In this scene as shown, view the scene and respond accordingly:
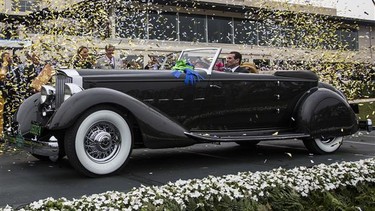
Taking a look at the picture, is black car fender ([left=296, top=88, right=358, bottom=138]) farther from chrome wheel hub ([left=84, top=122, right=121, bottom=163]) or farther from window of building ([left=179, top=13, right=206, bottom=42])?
window of building ([left=179, top=13, right=206, bottom=42])

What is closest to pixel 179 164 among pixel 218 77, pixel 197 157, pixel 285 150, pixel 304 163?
pixel 197 157

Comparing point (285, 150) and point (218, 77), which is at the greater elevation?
point (218, 77)

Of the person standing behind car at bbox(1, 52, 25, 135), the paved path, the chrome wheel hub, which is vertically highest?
the person standing behind car at bbox(1, 52, 25, 135)

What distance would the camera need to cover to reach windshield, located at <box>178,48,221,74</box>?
19.6 ft

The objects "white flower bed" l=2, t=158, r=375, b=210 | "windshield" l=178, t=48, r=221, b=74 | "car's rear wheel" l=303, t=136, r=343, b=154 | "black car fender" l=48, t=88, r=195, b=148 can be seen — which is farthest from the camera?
"car's rear wheel" l=303, t=136, r=343, b=154

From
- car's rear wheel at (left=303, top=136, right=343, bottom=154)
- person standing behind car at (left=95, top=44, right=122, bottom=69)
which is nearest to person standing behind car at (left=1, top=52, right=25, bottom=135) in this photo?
person standing behind car at (left=95, top=44, right=122, bottom=69)

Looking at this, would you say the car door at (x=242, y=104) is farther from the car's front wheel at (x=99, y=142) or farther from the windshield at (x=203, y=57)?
the car's front wheel at (x=99, y=142)

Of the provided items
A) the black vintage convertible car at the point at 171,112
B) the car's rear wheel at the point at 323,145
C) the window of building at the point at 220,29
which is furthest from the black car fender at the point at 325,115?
the window of building at the point at 220,29

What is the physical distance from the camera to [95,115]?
4641mm

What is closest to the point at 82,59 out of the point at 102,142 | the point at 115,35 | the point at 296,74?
the point at 115,35

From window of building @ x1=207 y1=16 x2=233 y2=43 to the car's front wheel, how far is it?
28.7 metres

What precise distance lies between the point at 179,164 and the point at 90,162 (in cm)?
143

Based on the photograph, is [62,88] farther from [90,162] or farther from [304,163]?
[304,163]

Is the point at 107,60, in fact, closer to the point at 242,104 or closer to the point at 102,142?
the point at 242,104
